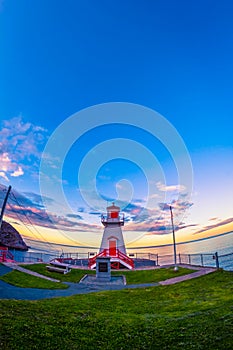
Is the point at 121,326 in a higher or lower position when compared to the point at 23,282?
lower

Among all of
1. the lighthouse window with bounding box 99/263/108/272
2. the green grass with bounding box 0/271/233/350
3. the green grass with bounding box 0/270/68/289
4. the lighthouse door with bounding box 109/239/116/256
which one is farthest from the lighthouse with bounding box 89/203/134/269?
the green grass with bounding box 0/271/233/350

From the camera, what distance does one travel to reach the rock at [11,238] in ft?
300

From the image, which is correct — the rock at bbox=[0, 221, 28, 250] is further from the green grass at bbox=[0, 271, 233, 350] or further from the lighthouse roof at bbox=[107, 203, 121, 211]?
the green grass at bbox=[0, 271, 233, 350]

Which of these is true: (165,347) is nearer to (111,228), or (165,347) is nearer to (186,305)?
(186,305)

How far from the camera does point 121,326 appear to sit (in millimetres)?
8789

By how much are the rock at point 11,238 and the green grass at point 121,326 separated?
86.2m

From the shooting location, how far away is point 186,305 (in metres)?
11.8

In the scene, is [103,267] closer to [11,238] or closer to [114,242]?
[114,242]

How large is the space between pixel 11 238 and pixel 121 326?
98.3m

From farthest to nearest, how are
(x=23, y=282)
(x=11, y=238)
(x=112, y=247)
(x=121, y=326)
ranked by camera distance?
(x=11, y=238), (x=112, y=247), (x=23, y=282), (x=121, y=326)

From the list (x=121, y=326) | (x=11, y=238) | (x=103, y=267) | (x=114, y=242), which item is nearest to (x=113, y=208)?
(x=114, y=242)

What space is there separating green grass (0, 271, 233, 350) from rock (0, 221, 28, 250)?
86.2 metres

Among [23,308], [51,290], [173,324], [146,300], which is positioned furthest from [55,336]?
[51,290]

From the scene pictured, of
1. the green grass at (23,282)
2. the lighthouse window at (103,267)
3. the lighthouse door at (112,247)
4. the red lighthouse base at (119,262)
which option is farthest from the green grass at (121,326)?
the lighthouse door at (112,247)
